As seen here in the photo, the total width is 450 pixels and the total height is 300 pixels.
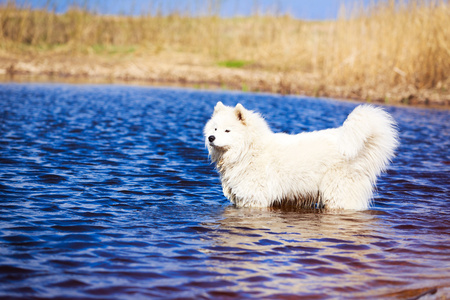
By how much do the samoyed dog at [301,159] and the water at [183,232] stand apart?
8.5 inches

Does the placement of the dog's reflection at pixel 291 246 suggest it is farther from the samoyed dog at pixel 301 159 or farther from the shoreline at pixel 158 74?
the shoreline at pixel 158 74

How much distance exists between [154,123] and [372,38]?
961 centimetres

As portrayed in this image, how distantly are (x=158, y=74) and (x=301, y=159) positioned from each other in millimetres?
22147

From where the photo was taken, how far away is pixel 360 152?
6.37m

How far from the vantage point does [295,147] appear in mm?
6570

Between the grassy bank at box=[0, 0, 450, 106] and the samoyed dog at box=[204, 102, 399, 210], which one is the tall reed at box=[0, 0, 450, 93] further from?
the samoyed dog at box=[204, 102, 399, 210]

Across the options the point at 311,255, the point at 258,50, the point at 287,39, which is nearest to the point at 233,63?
the point at 258,50

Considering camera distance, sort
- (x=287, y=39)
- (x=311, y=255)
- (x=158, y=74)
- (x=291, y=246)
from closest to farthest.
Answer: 1. (x=311, y=255)
2. (x=291, y=246)
3. (x=158, y=74)
4. (x=287, y=39)

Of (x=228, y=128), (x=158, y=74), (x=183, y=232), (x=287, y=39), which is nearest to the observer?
(x=183, y=232)

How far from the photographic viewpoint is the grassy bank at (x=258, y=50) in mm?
19250

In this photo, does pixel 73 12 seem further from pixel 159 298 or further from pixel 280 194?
pixel 159 298

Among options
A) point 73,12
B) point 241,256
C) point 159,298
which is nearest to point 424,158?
point 241,256

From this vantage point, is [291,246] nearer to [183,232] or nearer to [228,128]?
[183,232]

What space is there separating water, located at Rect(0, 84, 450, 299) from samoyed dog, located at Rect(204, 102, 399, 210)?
217mm
